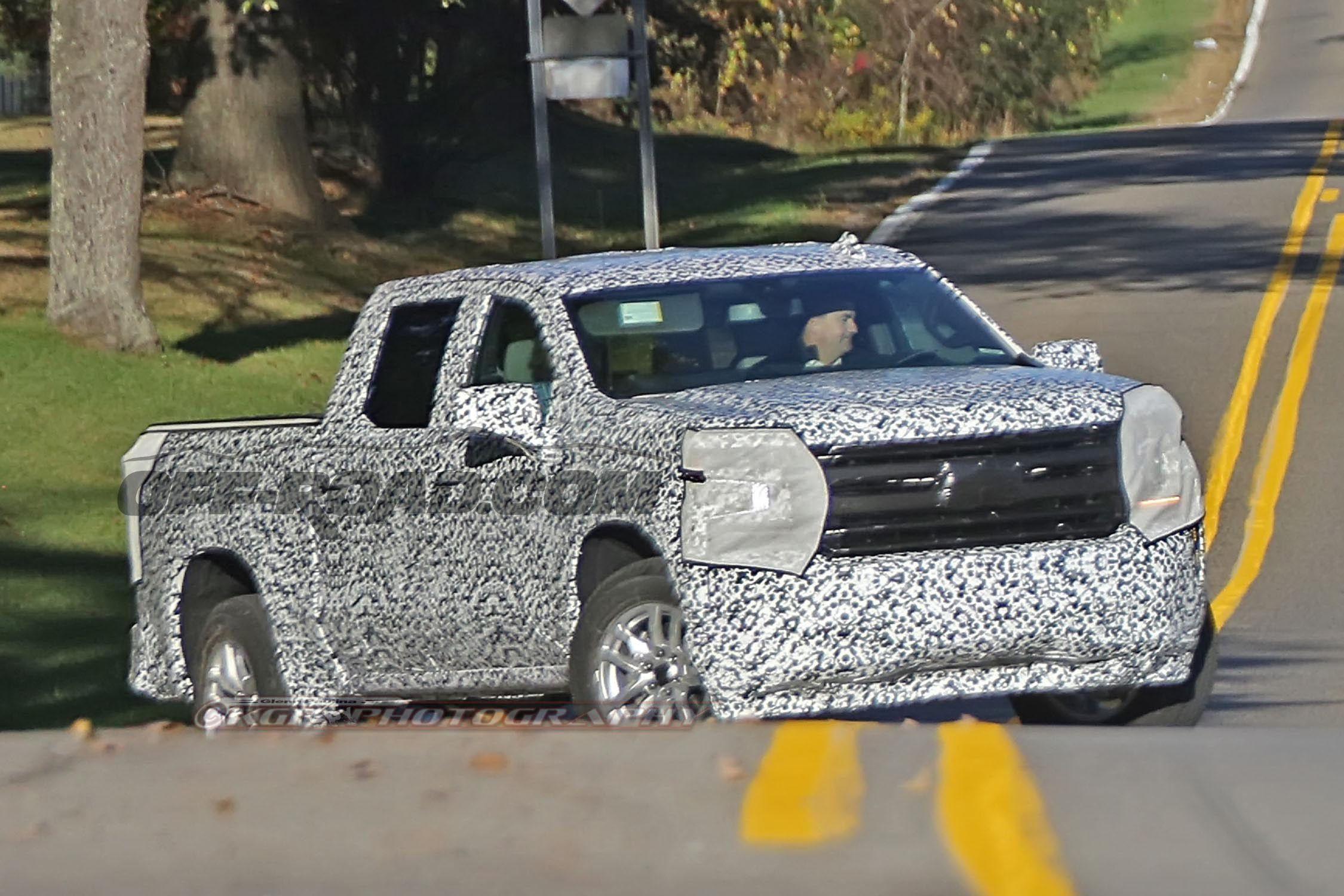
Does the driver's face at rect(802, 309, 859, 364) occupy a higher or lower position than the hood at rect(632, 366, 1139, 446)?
higher

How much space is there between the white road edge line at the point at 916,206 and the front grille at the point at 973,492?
19.0 metres

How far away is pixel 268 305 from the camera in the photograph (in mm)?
24562

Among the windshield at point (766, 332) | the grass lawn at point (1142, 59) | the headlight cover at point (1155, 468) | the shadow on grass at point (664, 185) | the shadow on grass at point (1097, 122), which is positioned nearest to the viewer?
the headlight cover at point (1155, 468)

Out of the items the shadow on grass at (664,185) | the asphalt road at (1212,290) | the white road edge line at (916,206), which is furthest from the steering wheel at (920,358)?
the shadow on grass at (664,185)

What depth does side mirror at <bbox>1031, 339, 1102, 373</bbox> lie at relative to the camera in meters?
8.88

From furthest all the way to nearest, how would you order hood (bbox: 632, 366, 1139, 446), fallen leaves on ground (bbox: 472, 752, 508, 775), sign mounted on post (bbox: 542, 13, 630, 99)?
sign mounted on post (bbox: 542, 13, 630, 99) < hood (bbox: 632, 366, 1139, 446) < fallen leaves on ground (bbox: 472, 752, 508, 775)

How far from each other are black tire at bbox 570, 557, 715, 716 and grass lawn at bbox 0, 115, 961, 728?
13.2 feet

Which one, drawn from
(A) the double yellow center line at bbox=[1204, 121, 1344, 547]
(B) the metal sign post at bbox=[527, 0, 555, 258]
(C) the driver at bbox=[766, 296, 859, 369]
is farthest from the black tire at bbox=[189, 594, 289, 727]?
(B) the metal sign post at bbox=[527, 0, 555, 258]

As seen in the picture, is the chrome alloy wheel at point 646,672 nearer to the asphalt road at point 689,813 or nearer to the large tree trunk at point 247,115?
the asphalt road at point 689,813

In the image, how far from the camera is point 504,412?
→ 26.9 ft

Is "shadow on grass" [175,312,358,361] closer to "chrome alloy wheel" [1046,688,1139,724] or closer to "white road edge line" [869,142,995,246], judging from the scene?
"white road edge line" [869,142,995,246]

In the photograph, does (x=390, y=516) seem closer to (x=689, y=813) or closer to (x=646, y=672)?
(x=646, y=672)

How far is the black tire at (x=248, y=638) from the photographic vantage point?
30.1ft

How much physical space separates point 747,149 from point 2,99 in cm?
1568
